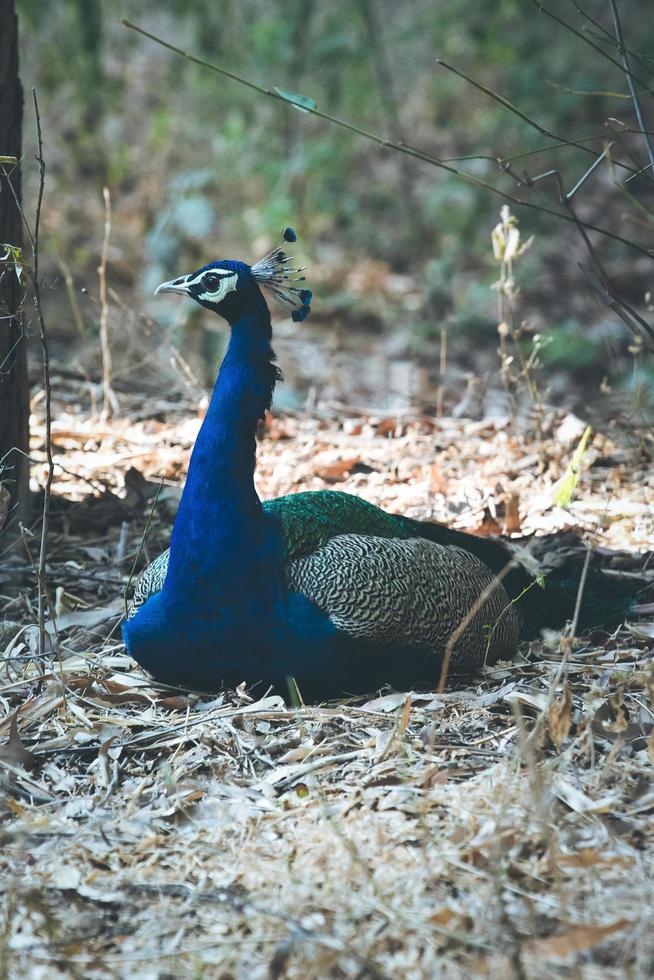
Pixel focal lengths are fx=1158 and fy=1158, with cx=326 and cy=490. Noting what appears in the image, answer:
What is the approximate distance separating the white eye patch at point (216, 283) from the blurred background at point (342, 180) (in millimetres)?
3814

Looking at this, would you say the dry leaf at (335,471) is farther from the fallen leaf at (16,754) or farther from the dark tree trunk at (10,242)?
→ the fallen leaf at (16,754)

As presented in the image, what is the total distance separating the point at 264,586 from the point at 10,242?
1592 millimetres

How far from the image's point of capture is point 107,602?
410 centimetres

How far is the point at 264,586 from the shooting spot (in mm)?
3254

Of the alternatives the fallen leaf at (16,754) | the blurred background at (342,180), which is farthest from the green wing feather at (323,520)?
the blurred background at (342,180)

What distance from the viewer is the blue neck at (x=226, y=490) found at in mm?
3240

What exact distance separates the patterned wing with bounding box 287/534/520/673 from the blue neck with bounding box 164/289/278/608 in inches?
7.5

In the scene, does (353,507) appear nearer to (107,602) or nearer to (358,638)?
(358,638)

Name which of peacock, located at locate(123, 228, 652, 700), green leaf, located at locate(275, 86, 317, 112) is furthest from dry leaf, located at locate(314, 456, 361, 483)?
green leaf, located at locate(275, 86, 317, 112)

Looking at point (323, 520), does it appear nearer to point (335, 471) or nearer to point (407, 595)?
point (407, 595)

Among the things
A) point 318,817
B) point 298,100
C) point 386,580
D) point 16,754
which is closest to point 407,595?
point 386,580

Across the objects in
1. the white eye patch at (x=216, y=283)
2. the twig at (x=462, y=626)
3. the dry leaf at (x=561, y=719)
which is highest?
the white eye patch at (x=216, y=283)

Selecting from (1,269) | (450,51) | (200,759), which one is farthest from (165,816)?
(450,51)

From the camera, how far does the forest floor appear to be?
6.98 feet
